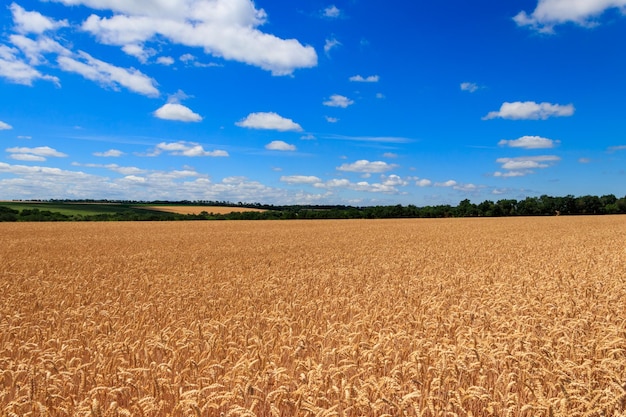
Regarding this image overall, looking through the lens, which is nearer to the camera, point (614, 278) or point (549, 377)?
point (549, 377)

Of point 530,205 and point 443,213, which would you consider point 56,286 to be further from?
point 530,205

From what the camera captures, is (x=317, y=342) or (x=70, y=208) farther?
(x=70, y=208)

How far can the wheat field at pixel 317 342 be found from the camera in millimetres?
3539

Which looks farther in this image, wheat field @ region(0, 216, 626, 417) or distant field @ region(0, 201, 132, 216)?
distant field @ region(0, 201, 132, 216)

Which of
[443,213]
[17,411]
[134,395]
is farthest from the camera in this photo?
[443,213]

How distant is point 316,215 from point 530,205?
51.5 metres

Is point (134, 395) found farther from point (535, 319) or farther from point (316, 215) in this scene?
point (316, 215)

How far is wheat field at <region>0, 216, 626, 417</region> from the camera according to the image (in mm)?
3539

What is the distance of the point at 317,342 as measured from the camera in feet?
16.7

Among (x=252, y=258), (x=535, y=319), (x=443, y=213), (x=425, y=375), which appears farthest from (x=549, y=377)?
(x=443, y=213)

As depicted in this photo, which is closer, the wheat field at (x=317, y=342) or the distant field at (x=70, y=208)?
the wheat field at (x=317, y=342)

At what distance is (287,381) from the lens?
3979 millimetres

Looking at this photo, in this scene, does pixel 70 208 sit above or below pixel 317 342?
above

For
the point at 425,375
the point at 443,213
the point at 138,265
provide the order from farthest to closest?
the point at 443,213, the point at 138,265, the point at 425,375
